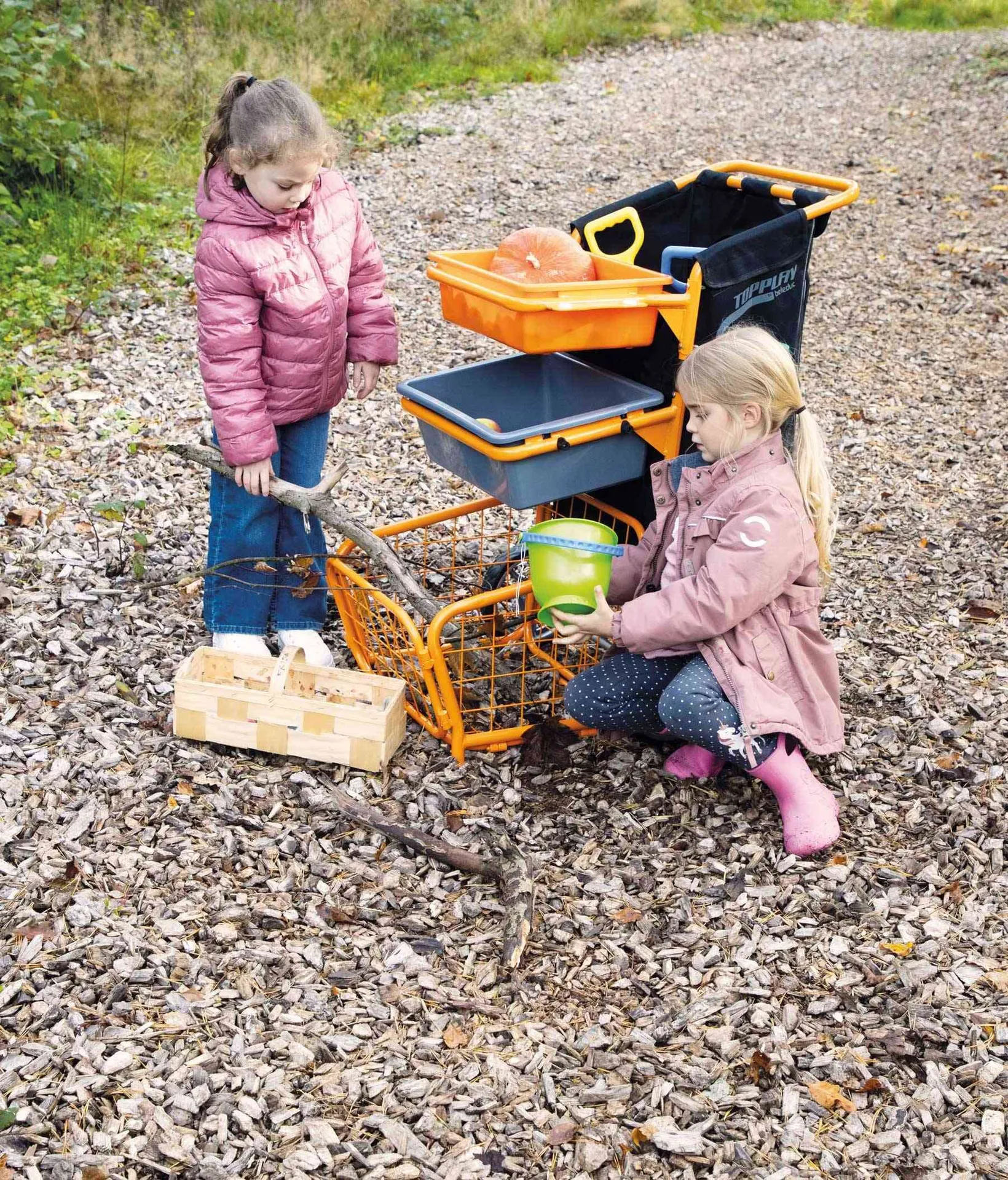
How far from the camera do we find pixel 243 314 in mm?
3031

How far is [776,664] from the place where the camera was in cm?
289

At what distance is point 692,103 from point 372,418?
7.29 m

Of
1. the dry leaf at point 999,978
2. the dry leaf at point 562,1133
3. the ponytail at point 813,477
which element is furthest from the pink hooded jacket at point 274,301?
the dry leaf at point 999,978

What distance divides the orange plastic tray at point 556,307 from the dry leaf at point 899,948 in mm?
1597

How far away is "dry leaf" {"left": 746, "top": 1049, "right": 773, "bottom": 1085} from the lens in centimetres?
233

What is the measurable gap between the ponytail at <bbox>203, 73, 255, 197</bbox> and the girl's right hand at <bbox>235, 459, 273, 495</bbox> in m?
0.71

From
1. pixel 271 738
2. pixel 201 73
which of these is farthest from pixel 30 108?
pixel 271 738

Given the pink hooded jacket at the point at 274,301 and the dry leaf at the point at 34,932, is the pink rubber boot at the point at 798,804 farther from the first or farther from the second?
the dry leaf at the point at 34,932

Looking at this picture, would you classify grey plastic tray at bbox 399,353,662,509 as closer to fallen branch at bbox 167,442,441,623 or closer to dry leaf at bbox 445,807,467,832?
fallen branch at bbox 167,442,441,623

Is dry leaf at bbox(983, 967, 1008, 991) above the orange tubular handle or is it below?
below

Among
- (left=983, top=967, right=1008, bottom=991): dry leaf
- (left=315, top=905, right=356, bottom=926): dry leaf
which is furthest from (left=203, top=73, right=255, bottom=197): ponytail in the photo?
(left=983, top=967, right=1008, bottom=991): dry leaf

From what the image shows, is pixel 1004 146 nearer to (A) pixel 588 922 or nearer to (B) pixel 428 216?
(B) pixel 428 216

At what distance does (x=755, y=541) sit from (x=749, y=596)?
5.2 inches

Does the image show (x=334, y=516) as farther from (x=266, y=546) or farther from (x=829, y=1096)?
(x=829, y=1096)
